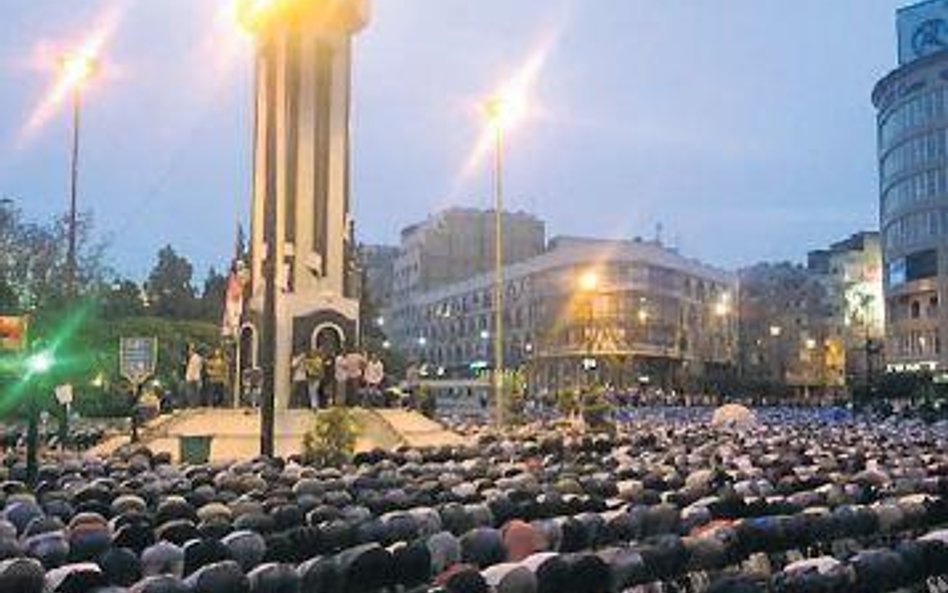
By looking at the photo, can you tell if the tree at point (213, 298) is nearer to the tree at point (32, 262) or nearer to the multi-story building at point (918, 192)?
the tree at point (32, 262)

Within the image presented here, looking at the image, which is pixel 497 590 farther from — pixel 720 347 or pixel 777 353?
pixel 777 353

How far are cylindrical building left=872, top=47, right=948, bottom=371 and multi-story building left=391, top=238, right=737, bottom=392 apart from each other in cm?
1612

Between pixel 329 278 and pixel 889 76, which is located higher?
pixel 889 76

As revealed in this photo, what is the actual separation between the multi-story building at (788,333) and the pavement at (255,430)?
70991mm

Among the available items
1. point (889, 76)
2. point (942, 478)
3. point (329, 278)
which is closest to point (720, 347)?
point (889, 76)

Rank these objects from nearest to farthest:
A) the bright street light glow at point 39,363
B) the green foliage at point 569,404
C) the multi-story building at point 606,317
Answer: the bright street light glow at point 39,363 → the green foliage at point 569,404 → the multi-story building at point 606,317

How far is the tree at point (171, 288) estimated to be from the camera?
74.5m

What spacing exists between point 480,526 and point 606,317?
8606 centimetres

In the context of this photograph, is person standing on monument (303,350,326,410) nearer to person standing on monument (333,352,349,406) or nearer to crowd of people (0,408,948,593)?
person standing on monument (333,352,349,406)

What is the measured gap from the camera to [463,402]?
247 ft

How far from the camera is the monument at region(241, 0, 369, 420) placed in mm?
40844

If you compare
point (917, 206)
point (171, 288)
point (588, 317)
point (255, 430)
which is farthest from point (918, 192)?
point (255, 430)

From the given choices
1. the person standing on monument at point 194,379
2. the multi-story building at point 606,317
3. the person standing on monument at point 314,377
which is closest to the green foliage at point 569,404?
the person standing on monument at point 314,377

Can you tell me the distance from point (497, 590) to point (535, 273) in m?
98.8
